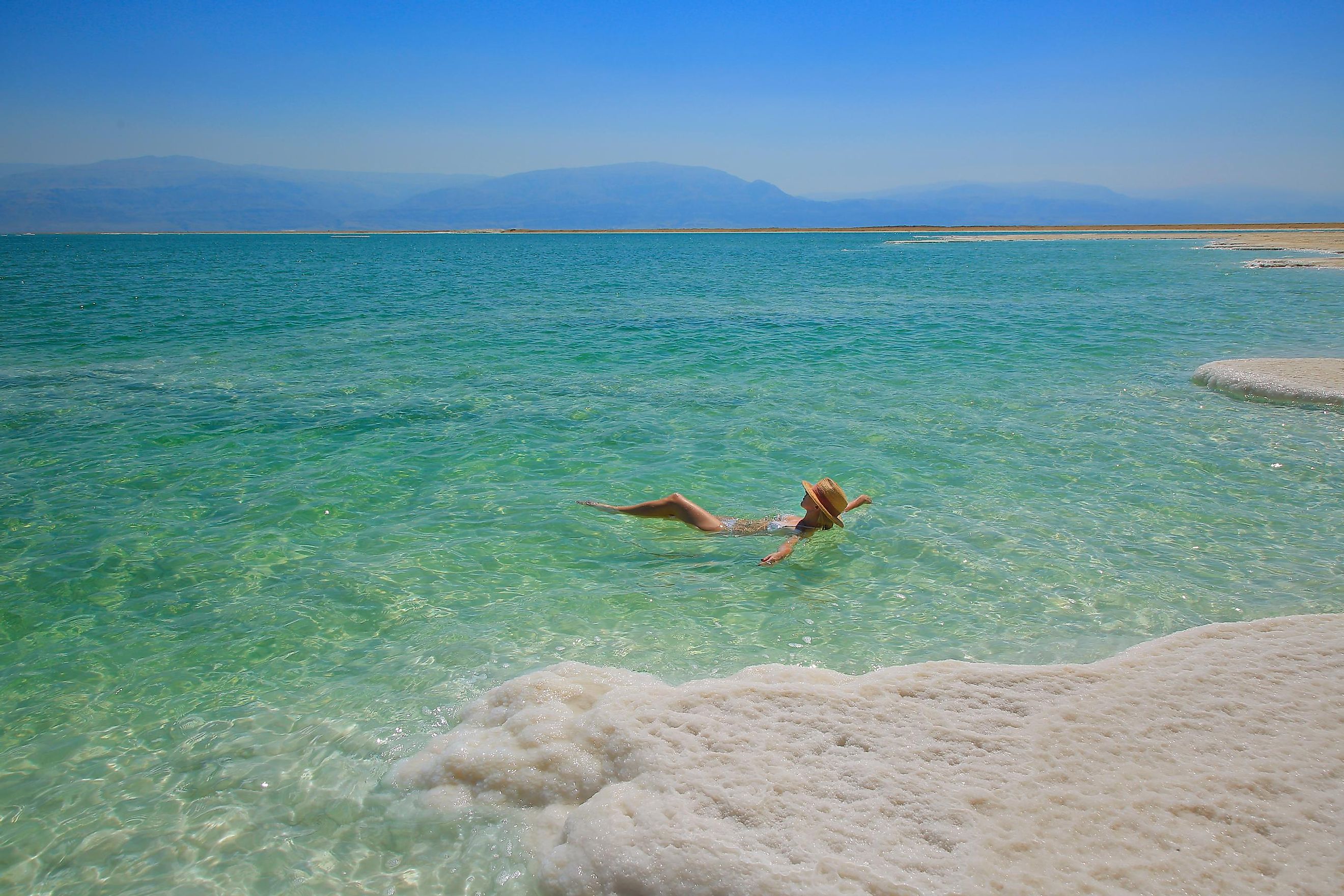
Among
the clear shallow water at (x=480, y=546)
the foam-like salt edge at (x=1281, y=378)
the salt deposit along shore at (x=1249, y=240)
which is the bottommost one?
the clear shallow water at (x=480, y=546)

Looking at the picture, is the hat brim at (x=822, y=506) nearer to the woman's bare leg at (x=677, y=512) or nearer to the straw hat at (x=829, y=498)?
the straw hat at (x=829, y=498)

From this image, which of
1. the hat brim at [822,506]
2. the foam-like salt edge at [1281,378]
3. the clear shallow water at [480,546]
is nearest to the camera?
the clear shallow water at [480,546]


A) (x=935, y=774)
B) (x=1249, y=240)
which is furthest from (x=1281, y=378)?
(x=1249, y=240)

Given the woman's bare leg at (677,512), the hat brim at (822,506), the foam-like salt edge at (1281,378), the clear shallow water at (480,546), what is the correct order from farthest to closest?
the foam-like salt edge at (1281,378)
the woman's bare leg at (677,512)
the hat brim at (822,506)
the clear shallow water at (480,546)

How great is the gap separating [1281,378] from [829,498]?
10411 mm

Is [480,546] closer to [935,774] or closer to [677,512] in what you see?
[677,512]

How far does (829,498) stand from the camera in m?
7.57

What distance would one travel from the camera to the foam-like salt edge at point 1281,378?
12.1 meters

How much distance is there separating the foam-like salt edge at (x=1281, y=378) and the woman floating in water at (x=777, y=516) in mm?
9076

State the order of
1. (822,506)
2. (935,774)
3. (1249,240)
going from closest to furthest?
(935,774)
(822,506)
(1249,240)

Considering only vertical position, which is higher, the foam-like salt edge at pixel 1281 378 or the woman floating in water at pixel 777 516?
the foam-like salt edge at pixel 1281 378

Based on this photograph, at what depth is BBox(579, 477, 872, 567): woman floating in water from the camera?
7.53 m

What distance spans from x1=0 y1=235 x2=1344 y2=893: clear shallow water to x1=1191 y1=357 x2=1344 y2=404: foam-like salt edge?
563 mm

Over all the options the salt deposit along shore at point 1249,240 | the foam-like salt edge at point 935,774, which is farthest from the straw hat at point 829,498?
the salt deposit along shore at point 1249,240
